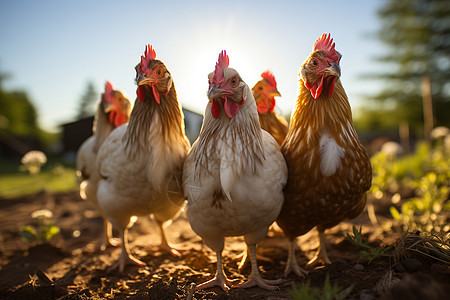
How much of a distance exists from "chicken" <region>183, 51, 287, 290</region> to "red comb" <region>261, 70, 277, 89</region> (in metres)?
0.70

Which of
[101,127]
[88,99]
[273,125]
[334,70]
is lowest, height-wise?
[273,125]

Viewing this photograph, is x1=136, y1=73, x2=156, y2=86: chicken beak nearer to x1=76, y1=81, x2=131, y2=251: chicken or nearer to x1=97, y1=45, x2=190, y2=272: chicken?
x1=97, y1=45, x2=190, y2=272: chicken

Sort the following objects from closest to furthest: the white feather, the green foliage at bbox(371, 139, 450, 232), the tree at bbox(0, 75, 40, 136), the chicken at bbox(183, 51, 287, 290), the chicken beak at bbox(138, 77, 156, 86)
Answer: the chicken at bbox(183, 51, 287, 290)
the white feather
the chicken beak at bbox(138, 77, 156, 86)
the green foliage at bbox(371, 139, 450, 232)
the tree at bbox(0, 75, 40, 136)

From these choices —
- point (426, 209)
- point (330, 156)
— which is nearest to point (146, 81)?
point (330, 156)

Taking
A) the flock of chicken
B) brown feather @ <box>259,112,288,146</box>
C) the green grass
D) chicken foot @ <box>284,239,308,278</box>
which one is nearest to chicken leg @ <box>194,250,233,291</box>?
the flock of chicken

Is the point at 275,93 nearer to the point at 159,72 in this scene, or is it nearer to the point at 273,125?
the point at 273,125

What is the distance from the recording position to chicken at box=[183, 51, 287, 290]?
189cm

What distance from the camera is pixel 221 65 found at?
6.35 ft

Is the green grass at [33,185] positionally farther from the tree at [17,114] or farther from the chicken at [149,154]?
the tree at [17,114]

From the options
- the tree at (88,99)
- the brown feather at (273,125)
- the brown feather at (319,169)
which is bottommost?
the brown feather at (319,169)

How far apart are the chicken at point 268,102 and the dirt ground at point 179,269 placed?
1245 millimetres

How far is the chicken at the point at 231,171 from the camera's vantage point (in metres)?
1.89

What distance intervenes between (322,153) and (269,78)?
0.97m

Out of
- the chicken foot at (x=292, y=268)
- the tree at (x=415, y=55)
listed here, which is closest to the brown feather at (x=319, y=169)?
the chicken foot at (x=292, y=268)
